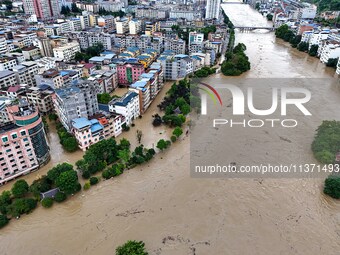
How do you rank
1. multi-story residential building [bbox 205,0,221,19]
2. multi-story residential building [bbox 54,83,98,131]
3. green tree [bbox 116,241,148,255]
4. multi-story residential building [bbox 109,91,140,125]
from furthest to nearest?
1. multi-story residential building [bbox 205,0,221,19]
2. multi-story residential building [bbox 109,91,140,125]
3. multi-story residential building [bbox 54,83,98,131]
4. green tree [bbox 116,241,148,255]

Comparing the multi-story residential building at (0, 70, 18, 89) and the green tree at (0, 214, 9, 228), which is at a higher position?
the multi-story residential building at (0, 70, 18, 89)

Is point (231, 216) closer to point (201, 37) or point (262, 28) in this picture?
point (201, 37)

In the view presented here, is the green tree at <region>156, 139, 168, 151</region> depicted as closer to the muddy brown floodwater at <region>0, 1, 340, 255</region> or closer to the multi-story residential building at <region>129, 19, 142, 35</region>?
the muddy brown floodwater at <region>0, 1, 340, 255</region>

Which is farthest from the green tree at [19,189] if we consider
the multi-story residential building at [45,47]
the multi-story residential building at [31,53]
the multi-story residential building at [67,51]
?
the multi-story residential building at [45,47]

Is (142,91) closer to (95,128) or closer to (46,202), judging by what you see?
(95,128)

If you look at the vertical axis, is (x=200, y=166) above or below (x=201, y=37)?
below

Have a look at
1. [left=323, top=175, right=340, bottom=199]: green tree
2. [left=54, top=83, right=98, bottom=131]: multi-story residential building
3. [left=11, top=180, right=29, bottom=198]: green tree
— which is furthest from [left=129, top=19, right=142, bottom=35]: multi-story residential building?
[left=323, top=175, right=340, bottom=199]: green tree

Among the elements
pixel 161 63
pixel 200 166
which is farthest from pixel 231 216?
pixel 161 63

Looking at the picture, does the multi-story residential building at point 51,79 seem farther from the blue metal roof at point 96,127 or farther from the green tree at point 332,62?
the green tree at point 332,62
